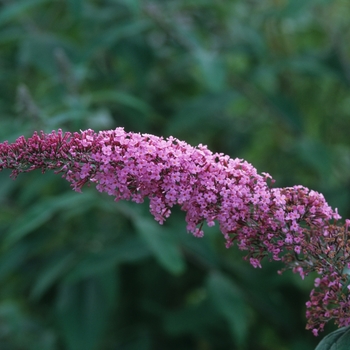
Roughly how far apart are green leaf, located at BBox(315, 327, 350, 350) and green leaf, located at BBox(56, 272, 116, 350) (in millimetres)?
2383

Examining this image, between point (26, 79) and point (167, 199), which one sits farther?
point (26, 79)

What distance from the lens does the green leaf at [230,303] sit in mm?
3859

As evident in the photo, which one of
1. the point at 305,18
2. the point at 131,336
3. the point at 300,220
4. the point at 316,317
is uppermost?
the point at 305,18

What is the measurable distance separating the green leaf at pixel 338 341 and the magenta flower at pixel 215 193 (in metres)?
0.05

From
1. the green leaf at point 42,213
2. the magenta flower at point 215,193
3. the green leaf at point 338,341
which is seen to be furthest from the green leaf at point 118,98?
the green leaf at point 338,341

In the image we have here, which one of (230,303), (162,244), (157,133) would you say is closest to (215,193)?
(162,244)

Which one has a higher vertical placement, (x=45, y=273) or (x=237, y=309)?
(x=45, y=273)

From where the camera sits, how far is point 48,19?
5664mm

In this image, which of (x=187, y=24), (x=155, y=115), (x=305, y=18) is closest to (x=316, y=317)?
(x=155, y=115)

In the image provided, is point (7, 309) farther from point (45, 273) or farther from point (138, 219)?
point (138, 219)

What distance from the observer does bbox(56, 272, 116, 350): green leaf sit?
4180 millimetres

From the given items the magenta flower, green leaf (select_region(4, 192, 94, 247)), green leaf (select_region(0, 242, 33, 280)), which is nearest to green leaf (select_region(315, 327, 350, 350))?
the magenta flower

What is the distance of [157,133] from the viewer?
5348mm

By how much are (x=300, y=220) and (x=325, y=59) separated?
131 inches
